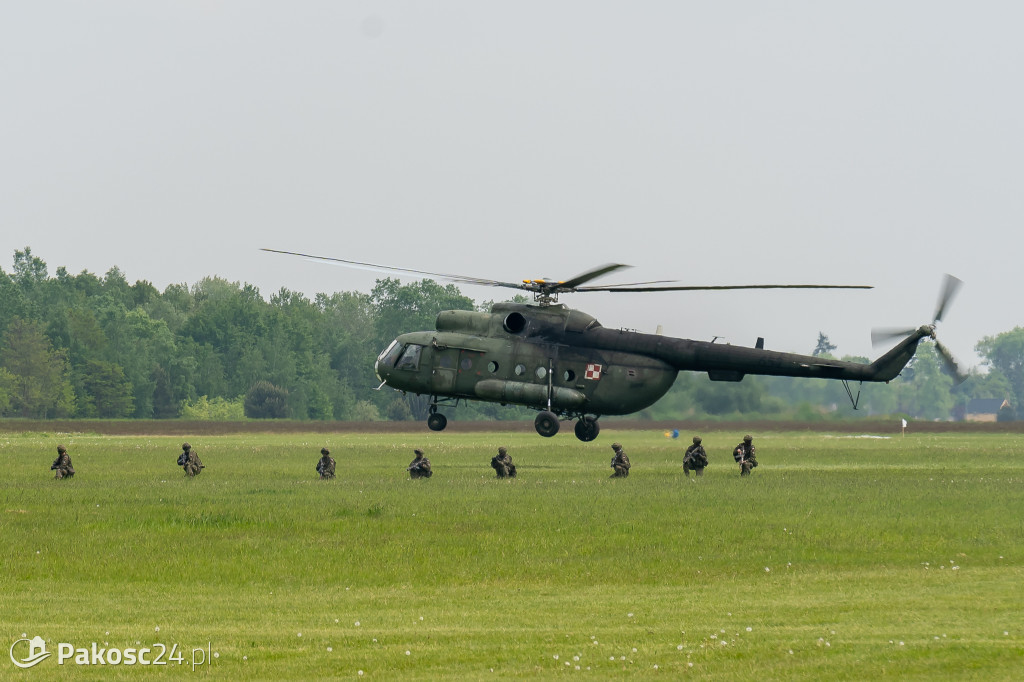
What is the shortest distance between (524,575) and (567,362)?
21971 mm

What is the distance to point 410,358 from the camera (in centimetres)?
4894

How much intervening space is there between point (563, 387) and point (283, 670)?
1201 inches

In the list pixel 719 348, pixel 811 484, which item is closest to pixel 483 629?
pixel 811 484

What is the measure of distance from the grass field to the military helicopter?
3260 millimetres

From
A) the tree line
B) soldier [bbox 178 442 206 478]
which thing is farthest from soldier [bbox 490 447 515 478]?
the tree line

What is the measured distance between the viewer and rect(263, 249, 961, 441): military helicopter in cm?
4609

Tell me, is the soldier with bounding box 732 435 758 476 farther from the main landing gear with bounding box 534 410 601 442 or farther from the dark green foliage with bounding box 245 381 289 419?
the dark green foliage with bounding box 245 381 289 419

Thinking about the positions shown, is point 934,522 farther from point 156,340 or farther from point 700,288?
→ point 156,340

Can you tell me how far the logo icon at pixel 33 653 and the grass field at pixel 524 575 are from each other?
0.15 metres

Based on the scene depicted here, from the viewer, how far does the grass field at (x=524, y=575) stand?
715 inches

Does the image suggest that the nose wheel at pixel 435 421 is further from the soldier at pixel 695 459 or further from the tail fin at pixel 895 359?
the tail fin at pixel 895 359

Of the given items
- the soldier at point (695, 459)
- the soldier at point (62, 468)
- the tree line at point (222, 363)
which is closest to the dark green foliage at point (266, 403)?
the tree line at point (222, 363)

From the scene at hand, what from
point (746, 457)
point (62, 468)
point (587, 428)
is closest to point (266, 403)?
point (587, 428)

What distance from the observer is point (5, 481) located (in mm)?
44250
